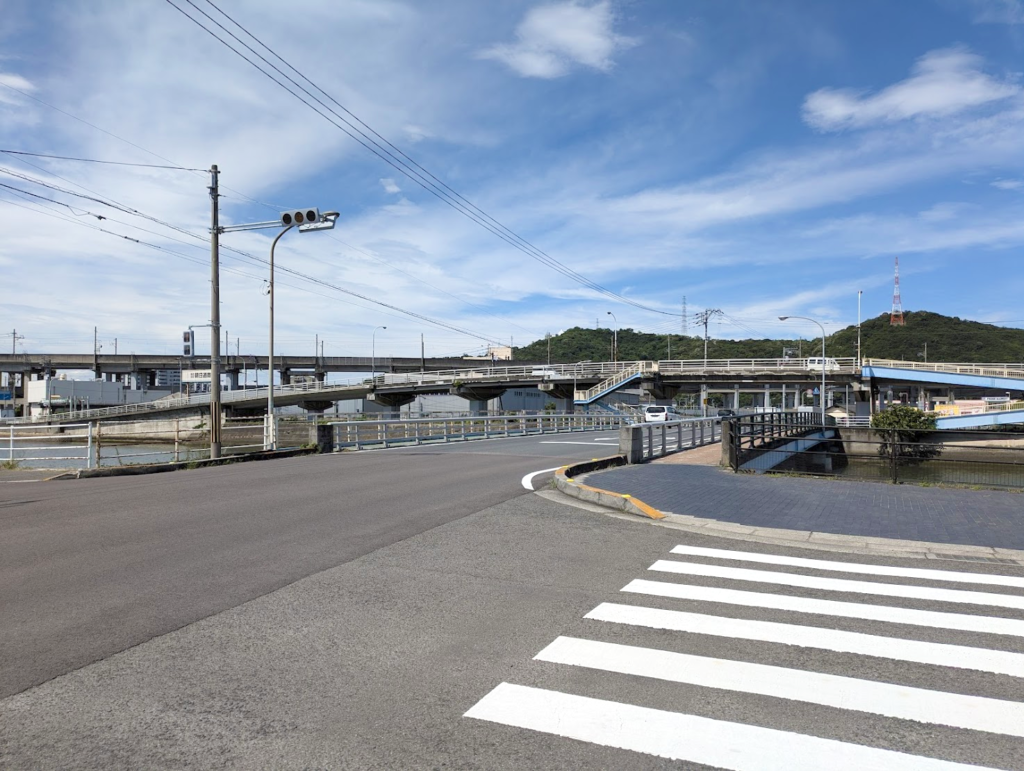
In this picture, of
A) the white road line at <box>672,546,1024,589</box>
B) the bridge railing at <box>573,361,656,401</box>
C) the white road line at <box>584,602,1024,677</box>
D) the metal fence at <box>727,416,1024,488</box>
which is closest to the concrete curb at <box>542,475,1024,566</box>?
the white road line at <box>672,546,1024,589</box>

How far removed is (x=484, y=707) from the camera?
3.84 m

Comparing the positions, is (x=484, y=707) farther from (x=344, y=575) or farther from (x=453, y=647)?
(x=344, y=575)

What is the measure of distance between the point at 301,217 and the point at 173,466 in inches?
304

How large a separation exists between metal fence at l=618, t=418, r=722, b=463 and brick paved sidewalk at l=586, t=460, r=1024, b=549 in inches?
100

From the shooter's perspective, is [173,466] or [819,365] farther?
[819,365]

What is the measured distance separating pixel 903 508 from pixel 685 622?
6739 millimetres

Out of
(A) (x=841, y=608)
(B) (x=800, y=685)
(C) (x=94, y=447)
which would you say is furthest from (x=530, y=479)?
(C) (x=94, y=447)

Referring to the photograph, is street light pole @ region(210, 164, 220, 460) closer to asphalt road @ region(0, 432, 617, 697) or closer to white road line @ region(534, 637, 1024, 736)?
asphalt road @ region(0, 432, 617, 697)

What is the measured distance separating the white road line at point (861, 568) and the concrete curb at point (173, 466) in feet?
47.3

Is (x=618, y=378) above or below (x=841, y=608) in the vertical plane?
above

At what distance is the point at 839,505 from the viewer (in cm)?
1066

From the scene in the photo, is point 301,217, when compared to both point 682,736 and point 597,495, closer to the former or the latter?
point 597,495

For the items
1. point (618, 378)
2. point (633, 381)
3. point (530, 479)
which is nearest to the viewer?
point (530, 479)

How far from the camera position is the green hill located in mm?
126812
